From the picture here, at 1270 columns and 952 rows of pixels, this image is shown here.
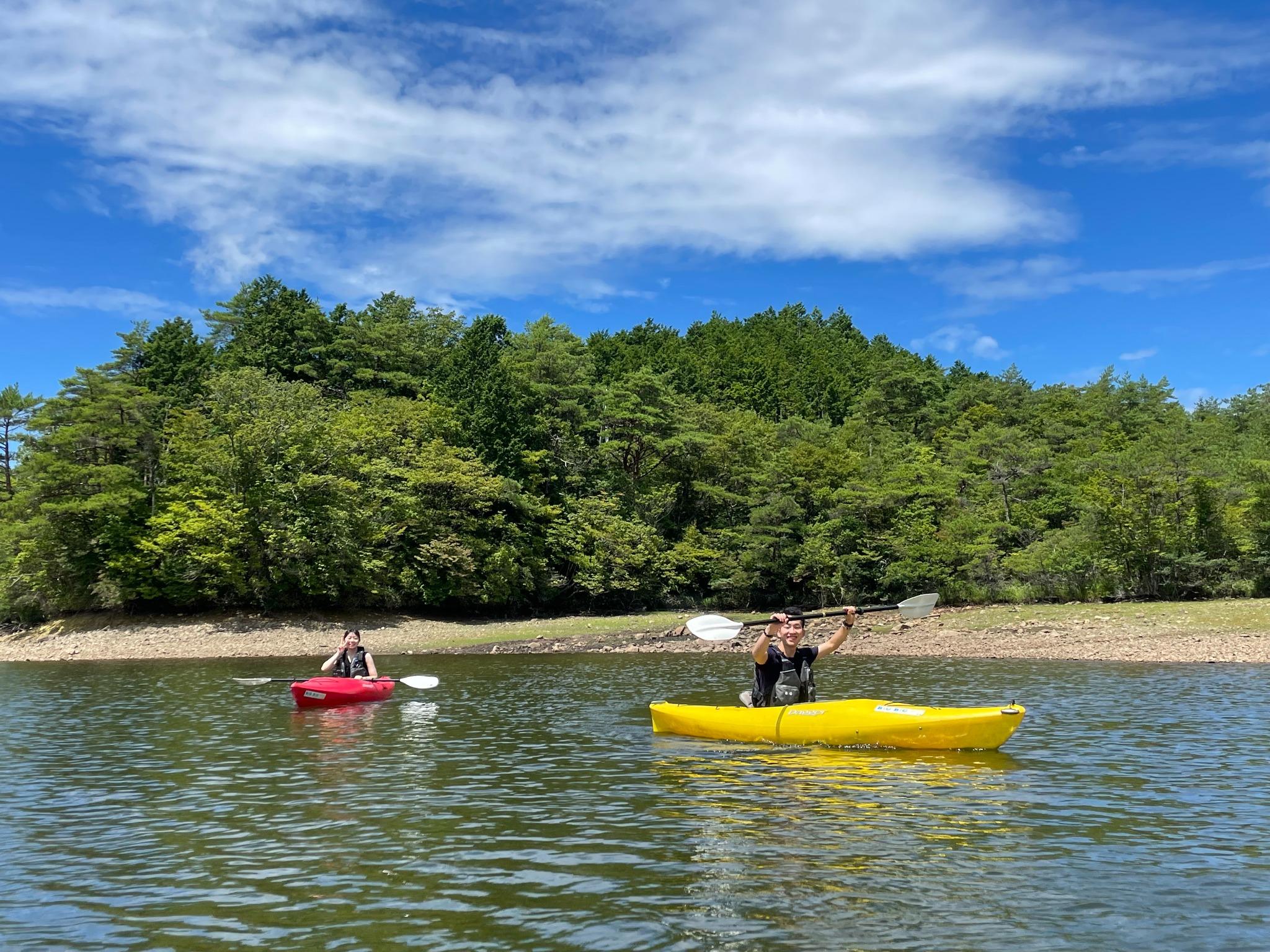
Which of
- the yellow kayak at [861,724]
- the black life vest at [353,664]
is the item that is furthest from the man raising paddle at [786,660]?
the black life vest at [353,664]

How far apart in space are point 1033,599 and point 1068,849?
3607 cm

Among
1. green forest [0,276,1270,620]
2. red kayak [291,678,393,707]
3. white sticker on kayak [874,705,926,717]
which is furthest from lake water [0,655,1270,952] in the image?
green forest [0,276,1270,620]

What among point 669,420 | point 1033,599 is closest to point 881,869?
point 1033,599

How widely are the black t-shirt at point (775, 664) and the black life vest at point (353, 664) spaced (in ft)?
33.2

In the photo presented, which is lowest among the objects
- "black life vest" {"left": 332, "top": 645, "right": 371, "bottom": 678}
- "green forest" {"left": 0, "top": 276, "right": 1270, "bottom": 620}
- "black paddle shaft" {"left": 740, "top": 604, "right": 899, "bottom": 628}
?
"black life vest" {"left": 332, "top": 645, "right": 371, "bottom": 678}

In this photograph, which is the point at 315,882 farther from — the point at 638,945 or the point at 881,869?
the point at 881,869

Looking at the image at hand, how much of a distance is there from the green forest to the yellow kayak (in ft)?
98.0

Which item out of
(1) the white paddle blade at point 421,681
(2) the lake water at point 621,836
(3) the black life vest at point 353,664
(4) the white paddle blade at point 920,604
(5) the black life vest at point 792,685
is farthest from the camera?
(3) the black life vest at point 353,664

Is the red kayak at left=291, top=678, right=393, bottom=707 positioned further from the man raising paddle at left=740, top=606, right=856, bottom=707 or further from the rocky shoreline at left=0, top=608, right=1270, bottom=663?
the rocky shoreline at left=0, top=608, right=1270, bottom=663

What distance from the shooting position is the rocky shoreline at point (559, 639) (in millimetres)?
29141

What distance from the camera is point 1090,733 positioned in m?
15.0

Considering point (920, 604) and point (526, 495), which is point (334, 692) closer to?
point (920, 604)

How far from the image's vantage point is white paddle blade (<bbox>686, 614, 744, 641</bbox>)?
17.0 meters

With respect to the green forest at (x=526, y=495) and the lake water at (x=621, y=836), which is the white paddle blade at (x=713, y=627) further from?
the green forest at (x=526, y=495)
